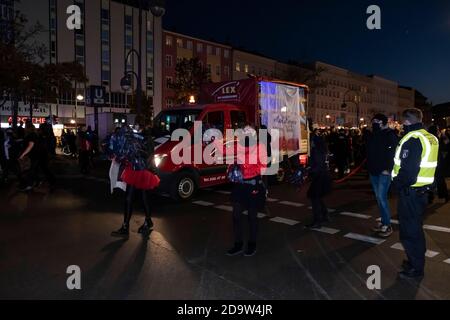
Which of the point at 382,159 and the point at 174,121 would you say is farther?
the point at 174,121

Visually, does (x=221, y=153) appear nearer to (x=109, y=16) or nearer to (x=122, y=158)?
(x=122, y=158)

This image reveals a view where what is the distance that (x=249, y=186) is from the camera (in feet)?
19.0

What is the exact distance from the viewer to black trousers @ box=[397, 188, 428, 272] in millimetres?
4961

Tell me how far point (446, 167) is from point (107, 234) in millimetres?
8381

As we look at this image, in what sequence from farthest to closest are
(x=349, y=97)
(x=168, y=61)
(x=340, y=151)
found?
1. (x=349, y=97)
2. (x=168, y=61)
3. (x=340, y=151)

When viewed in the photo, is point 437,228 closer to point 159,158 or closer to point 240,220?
point 240,220

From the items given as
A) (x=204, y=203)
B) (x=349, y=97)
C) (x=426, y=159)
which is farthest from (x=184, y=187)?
(x=349, y=97)

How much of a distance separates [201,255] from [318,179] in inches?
108

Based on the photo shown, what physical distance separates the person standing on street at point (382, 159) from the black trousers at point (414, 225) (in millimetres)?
1807

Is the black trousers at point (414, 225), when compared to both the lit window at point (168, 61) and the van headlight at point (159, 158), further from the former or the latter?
the lit window at point (168, 61)

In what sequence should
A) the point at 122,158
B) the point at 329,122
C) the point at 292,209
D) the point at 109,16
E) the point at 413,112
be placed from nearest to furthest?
the point at 413,112 < the point at 122,158 < the point at 292,209 < the point at 109,16 < the point at 329,122
